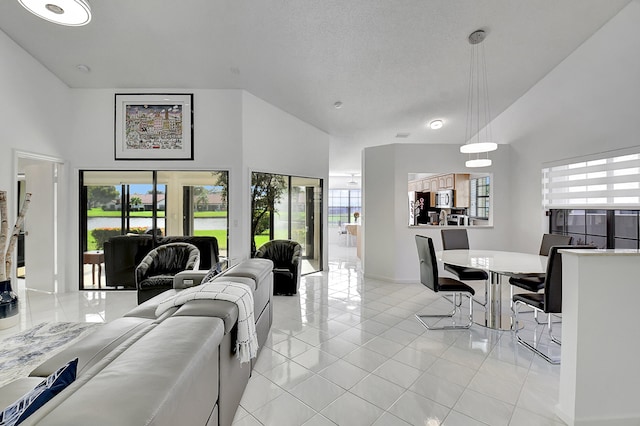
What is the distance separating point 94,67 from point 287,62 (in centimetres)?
268

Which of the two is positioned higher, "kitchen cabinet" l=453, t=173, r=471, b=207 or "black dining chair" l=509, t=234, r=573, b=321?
"kitchen cabinet" l=453, t=173, r=471, b=207

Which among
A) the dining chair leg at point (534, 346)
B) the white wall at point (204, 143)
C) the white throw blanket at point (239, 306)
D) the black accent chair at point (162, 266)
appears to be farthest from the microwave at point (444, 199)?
the white throw blanket at point (239, 306)

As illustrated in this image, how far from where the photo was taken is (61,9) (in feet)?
6.89

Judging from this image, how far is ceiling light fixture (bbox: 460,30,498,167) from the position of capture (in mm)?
3744

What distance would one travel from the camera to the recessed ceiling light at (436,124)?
605cm

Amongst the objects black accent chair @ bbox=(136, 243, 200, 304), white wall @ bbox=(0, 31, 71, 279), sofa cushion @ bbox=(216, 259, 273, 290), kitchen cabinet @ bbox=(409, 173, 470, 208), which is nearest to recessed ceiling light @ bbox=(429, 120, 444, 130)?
kitchen cabinet @ bbox=(409, 173, 470, 208)

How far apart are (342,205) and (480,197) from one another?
6905 millimetres

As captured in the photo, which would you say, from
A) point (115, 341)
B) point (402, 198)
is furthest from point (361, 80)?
point (115, 341)

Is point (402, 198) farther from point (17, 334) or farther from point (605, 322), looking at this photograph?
point (17, 334)

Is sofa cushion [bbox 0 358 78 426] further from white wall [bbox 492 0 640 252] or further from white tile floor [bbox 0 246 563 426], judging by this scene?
white wall [bbox 492 0 640 252]

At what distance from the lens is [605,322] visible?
184cm

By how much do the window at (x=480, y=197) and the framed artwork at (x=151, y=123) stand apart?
216 inches

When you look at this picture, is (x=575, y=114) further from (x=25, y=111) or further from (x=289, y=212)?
(x=25, y=111)

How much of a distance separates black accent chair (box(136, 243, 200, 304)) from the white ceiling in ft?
8.16
